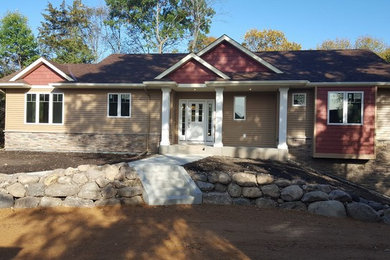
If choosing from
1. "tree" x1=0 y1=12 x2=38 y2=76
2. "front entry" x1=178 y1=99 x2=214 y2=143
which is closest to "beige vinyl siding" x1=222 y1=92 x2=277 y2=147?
"front entry" x1=178 y1=99 x2=214 y2=143

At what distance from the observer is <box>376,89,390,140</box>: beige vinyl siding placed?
14031 millimetres

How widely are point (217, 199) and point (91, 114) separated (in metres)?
9.92

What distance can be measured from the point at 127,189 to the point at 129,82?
28.0ft

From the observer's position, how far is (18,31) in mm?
33469

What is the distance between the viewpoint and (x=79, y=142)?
15.9m

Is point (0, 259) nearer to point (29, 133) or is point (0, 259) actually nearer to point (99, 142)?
point (99, 142)

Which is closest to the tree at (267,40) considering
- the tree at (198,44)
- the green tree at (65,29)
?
the tree at (198,44)

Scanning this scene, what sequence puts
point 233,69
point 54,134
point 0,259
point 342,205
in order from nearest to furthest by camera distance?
point 0,259
point 342,205
point 233,69
point 54,134

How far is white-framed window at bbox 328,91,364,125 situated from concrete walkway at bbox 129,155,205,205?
783 cm

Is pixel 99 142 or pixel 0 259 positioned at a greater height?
pixel 99 142

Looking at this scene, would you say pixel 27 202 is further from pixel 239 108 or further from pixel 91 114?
pixel 239 108

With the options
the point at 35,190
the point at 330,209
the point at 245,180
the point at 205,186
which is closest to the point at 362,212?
the point at 330,209

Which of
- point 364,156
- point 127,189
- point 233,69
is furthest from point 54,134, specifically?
point 364,156

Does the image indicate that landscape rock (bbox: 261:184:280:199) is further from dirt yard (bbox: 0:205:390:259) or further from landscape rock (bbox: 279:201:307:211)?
dirt yard (bbox: 0:205:390:259)
